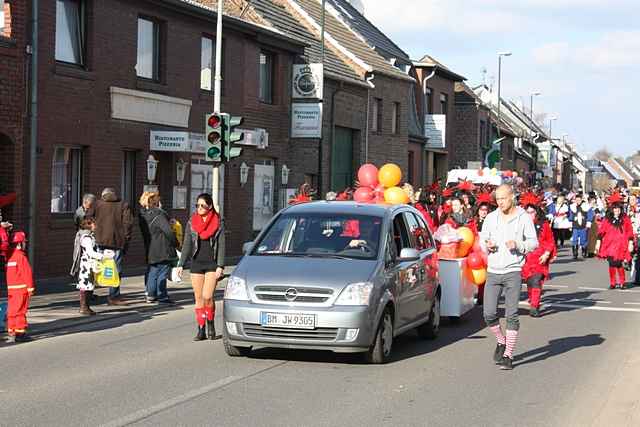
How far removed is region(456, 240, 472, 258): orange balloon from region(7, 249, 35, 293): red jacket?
6.23 metres

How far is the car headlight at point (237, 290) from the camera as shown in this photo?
416 inches

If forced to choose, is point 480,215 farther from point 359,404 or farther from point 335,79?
point 335,79

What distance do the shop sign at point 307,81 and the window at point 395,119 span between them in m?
11.4

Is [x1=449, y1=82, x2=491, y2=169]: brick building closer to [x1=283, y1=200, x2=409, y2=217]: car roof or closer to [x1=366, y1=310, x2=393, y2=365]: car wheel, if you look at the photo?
[x1=283, y1=200, x2=409, y2=217]: car roof

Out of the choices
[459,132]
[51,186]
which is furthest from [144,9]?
[459,132]

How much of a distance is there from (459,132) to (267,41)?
102ft

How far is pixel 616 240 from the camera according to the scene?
21.6 m

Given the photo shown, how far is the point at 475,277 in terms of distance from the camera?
51.3ft

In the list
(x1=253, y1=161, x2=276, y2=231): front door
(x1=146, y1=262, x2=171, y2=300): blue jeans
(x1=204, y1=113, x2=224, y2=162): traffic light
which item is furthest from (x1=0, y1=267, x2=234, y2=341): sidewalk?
(x1=253, y1=161, x2=276, y2=231): front door

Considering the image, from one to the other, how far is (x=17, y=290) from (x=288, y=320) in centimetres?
370

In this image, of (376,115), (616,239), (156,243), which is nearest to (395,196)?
(156,243)

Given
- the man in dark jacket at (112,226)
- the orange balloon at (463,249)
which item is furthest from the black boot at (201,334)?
the orange balloon at (463,249)

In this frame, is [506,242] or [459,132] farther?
[459,132]

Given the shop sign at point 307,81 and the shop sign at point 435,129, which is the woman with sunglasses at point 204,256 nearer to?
the shop sign at point 307,81
